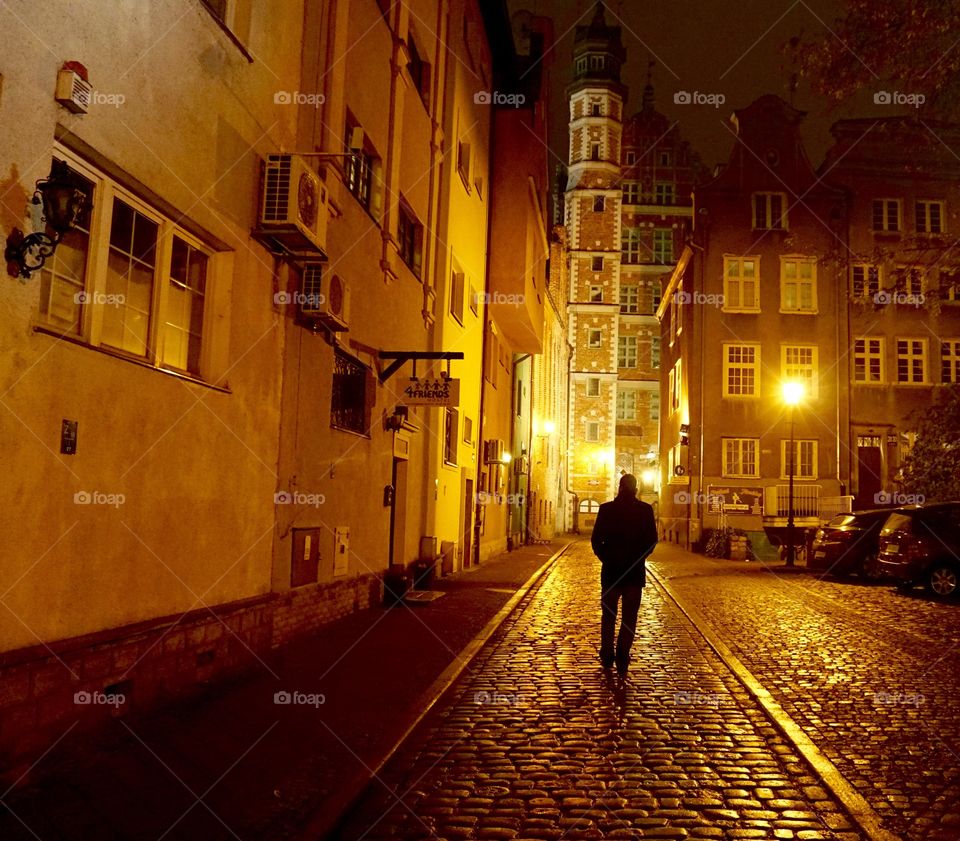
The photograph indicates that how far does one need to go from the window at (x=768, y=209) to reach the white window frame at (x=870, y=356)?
558 cm

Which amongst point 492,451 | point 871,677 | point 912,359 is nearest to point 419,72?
point 492,451

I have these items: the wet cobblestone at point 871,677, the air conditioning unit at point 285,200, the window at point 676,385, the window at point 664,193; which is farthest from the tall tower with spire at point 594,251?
the air conditioning unit at point 285,200

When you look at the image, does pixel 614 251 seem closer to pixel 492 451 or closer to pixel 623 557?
pixel 492 451

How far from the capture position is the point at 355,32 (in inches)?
480

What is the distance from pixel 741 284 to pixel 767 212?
10.3 ft

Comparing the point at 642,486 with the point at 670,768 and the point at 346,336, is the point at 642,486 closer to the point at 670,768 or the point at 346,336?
the point at 346,336

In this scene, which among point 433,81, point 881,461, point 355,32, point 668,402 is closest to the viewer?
point 355,32

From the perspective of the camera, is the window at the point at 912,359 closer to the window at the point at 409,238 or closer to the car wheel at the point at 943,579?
the car wheel at the point at 943,579

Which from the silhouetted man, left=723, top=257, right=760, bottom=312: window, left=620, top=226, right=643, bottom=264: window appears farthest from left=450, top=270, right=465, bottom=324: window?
left=620, top=226, right=643, bottom=264: window

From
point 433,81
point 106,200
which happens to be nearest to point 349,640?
point 106,200

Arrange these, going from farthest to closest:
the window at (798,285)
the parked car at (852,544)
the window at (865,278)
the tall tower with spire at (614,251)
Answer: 1. the tall tower with spire at (614,251)
2. the window at (798,285)
3. the window at (865,278)
4. the parked car at (852,544)

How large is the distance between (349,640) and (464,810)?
18.1ft

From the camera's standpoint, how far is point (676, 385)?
44.7m

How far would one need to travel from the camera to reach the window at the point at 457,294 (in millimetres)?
20578
